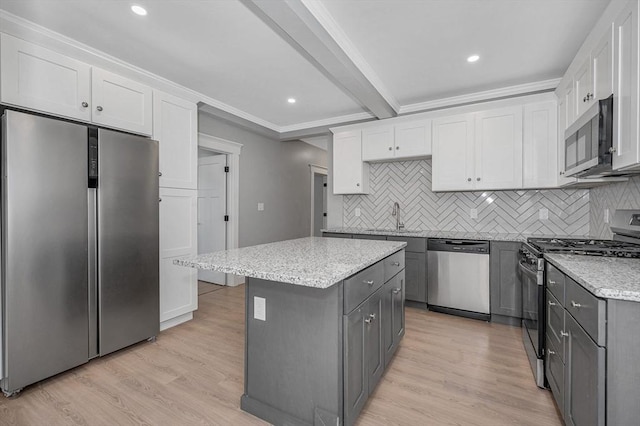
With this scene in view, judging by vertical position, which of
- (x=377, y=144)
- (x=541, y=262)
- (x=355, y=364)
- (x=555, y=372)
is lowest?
(x=555, y=372)

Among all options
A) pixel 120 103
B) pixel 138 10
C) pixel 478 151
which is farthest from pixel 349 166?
pixel 138 10

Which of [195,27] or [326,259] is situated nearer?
[326,259]

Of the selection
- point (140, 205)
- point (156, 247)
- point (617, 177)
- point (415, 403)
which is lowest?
point (415, 403)

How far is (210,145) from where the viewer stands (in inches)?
159

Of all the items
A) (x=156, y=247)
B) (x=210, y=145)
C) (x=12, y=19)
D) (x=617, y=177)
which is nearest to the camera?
(x=12, y=19)

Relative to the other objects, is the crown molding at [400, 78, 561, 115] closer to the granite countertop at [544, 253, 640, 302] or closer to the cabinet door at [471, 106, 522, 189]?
the cabinet door at [471, 106, 522, 189]

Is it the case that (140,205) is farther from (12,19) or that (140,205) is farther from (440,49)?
(440,49)

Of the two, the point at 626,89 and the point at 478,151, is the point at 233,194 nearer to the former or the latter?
the point at 478,151

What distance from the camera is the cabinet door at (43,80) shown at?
1.99m

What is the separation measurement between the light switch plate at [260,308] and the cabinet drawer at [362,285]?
0.48m

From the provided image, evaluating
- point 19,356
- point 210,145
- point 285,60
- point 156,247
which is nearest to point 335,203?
point 210,145

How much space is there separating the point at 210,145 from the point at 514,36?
11.5 feet

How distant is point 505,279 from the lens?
304 cm

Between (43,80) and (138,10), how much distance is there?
0.88 m
